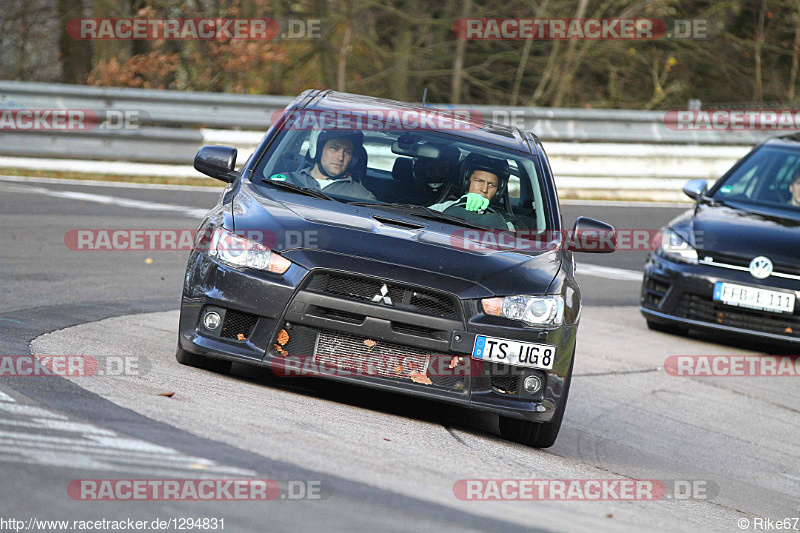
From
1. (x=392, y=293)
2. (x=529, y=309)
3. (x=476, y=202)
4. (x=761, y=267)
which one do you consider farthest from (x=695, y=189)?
(x=392, y=293)

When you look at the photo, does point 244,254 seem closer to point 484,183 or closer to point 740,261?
point 484,183

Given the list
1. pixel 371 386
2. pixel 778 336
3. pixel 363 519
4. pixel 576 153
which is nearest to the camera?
pixel 363 519

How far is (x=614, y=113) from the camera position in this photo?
18.8m

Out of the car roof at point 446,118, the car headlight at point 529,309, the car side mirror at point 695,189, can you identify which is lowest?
the car headlight at point 529,309

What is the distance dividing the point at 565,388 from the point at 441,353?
2.44 ft

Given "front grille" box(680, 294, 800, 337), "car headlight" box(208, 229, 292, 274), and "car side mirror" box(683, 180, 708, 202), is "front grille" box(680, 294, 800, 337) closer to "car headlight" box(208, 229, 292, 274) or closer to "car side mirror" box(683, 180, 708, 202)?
"car side mirror" box(683, 180, 708, 202)

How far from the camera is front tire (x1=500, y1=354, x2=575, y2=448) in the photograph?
240 inches

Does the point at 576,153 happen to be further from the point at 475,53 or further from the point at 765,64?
the point at 765,64

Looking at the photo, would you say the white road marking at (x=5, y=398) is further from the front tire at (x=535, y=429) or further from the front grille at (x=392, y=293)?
the front tire at (x=535, y=429)

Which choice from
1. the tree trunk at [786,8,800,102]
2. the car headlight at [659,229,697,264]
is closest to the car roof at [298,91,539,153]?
the car headlight at [659,229,697,264]

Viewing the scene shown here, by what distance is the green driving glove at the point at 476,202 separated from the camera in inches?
267

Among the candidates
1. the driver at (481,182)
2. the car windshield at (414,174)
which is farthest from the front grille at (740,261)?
the driver at (481,182)

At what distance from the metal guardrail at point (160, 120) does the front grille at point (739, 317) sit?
8135mm

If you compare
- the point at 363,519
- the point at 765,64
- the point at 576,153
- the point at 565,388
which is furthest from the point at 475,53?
the point at 363,519
